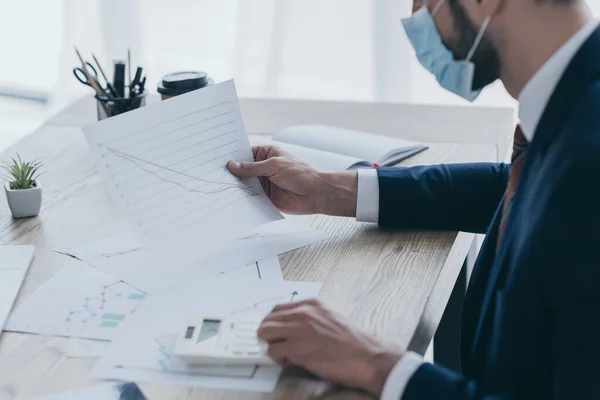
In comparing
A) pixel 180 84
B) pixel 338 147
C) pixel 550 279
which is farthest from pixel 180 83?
pixel 550 279

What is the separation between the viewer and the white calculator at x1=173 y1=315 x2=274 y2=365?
0.91 m

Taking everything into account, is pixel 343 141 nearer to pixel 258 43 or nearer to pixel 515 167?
pixel 515 167

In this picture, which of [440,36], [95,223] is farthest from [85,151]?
[440,36]

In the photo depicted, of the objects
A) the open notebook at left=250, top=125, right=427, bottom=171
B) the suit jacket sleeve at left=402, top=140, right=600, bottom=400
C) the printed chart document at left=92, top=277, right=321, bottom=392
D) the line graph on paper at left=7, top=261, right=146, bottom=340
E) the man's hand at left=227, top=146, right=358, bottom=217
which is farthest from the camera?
the open notebook at left=250, top=125, right=427, bottom=171

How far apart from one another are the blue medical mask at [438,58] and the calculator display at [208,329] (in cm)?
44

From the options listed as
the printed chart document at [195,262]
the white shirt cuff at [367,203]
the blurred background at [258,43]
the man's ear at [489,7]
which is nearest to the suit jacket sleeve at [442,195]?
the white shirt cuff at [367,203]

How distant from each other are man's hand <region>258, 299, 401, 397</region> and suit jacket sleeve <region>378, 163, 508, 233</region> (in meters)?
0.38

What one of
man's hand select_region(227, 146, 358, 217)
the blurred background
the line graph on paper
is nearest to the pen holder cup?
man's hand select_region(227, 146, 358, 217)

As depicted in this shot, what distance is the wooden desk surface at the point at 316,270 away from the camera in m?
0.90

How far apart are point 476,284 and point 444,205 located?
0.22 metres

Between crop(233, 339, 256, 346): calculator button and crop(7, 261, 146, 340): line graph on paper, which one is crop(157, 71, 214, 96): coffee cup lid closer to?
crop(7, 261, 146, 340): line graph on paper

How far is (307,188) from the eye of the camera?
131cm

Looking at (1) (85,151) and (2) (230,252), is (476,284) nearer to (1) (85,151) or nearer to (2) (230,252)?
(2) (230,252)

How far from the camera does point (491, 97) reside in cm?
276
